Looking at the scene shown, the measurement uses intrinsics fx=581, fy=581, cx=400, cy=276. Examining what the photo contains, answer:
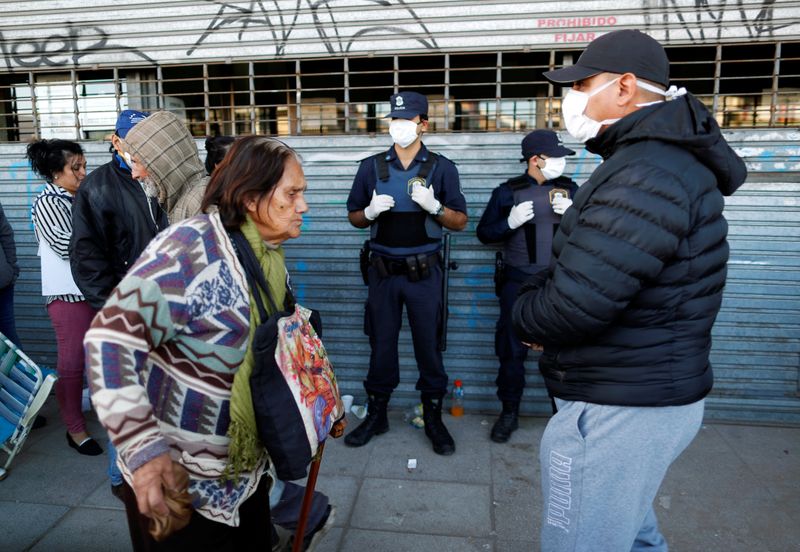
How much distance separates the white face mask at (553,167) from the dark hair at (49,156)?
319 centimetres

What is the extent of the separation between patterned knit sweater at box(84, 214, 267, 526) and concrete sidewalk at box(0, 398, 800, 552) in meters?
1.61

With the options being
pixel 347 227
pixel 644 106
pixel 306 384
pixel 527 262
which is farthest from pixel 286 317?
pixel 347 227

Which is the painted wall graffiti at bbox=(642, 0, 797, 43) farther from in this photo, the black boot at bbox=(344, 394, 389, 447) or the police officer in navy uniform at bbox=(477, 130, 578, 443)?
the black boot at bbox=(344, 394, 389, 447)

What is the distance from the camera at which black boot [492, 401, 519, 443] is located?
13.7 feet

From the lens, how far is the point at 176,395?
63.6 inches

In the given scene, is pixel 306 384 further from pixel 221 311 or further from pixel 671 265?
pixel 671 265

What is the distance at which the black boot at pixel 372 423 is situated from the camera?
411cm

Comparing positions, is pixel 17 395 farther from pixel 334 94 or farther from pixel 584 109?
pixel 584 109

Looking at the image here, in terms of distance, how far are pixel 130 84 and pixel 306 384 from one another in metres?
4.13

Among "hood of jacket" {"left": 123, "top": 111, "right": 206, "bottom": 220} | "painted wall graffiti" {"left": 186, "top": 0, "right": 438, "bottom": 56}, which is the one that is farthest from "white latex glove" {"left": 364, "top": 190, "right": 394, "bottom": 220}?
"painted wall graffiti" {"left": 186, "top": 0, "right": 438, "bottom": 56}

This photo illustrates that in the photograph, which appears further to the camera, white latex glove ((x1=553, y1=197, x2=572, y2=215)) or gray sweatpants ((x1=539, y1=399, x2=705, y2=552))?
white latex glove ((x1=553, y1=197, x2=572, y2=215))

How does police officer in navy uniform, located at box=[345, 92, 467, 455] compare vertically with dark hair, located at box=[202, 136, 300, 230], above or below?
below

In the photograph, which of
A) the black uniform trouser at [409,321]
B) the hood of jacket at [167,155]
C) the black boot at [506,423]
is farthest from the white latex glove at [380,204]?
the black boot at [506,423]

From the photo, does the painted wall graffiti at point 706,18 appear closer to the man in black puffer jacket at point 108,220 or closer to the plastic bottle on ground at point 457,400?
the plastic bottle on ground at point 457,400
